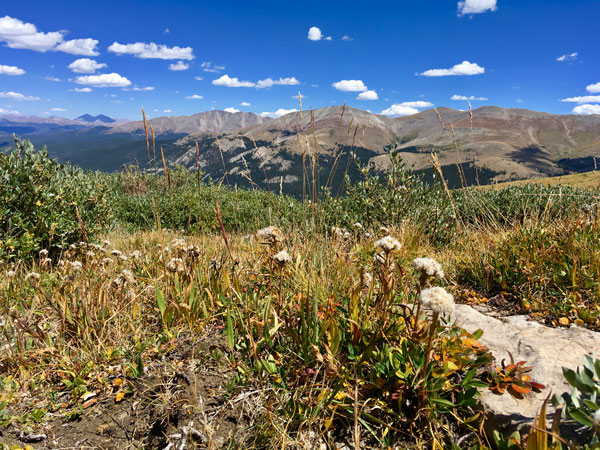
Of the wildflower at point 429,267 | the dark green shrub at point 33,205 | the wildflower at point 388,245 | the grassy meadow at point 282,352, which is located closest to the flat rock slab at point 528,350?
the grassy meadow at point 282,352

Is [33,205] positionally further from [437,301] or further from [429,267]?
[437,301]

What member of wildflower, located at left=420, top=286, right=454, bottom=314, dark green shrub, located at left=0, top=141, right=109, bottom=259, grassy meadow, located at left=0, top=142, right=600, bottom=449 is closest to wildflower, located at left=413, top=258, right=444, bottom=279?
grassy meadow, located at left=0, top=142, right=600, bottom=449

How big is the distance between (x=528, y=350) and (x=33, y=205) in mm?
8146

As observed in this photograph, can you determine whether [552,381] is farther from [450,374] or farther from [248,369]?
[248,369]

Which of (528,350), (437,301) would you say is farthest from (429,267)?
(528,350)

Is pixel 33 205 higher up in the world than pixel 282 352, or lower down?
higher up

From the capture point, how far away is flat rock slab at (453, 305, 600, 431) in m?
2.18

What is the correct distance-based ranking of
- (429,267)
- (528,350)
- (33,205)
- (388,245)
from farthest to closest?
(33,205) → (528,350) → (388,245) → (429,267)

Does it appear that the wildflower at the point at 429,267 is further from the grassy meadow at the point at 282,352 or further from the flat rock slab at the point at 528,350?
the flat rock slab at the point at 528,350

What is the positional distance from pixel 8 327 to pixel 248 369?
251cm

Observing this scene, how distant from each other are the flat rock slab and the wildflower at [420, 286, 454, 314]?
105cm

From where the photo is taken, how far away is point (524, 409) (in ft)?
7.11

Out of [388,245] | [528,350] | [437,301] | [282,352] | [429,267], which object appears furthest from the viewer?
[282,352]

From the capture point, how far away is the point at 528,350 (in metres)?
2.68
